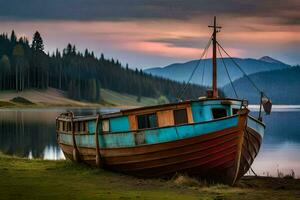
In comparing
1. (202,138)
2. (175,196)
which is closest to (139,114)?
(202,138)

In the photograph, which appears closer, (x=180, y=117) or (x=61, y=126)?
(x=180, y=117)

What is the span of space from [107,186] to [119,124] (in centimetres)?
546

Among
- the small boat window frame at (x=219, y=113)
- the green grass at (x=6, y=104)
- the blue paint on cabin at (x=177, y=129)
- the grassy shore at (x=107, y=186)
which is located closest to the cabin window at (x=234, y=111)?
the blue paint on cabin at (x=177, y=129)

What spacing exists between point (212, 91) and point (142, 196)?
1059 centimetres

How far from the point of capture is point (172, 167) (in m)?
28.3

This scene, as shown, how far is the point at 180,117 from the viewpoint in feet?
92.2

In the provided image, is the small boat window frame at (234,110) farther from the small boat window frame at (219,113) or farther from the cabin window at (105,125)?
the cabin window at (105,125)

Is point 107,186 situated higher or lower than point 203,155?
lower

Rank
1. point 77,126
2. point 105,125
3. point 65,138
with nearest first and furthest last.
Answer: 1. point 105,125
2. point 77,126
3. point 65,138

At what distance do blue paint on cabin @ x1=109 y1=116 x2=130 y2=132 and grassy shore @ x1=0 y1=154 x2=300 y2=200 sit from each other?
7.71 feet

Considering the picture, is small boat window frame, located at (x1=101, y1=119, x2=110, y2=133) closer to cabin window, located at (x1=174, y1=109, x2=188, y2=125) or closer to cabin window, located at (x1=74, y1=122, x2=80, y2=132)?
cabin window, located at (x1=74, y1=122, x2=80, y2=132)

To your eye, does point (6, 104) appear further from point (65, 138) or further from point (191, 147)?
point (191, 147)

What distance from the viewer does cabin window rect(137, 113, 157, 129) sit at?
28.7 m

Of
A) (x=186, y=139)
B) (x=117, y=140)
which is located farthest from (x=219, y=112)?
(x=117, y=140)
